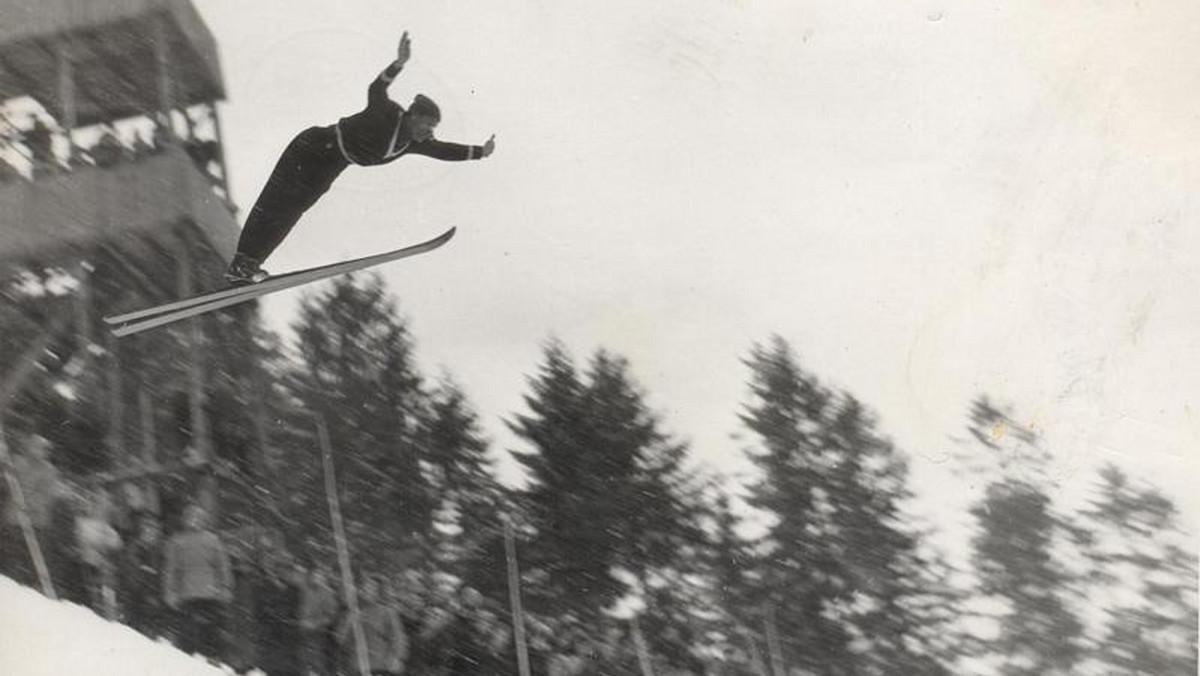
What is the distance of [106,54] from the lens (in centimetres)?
237

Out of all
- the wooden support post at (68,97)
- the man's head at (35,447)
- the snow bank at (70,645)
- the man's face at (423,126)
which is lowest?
the snow bank at (70,645)

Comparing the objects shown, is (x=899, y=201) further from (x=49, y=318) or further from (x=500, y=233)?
(x=49, y=318)

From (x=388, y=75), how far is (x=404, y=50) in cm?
4

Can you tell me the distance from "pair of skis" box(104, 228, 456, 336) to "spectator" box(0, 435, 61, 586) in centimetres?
19

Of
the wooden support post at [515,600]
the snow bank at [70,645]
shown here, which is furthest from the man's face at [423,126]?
the snow bank at [70,645]

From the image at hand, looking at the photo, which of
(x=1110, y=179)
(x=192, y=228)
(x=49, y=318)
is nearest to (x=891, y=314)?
(x=1110, y=179)

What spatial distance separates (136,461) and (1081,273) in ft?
4.10

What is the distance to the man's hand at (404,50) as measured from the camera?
7.75ft

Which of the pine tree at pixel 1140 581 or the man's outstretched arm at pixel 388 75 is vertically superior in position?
the man's outstretched arm at pixel 388 75

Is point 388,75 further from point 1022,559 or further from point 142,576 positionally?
point 1022,559

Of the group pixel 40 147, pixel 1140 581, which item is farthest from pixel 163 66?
pixel 1140 581

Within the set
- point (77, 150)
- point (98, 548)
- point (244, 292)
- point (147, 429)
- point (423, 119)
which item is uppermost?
point (423, 119)

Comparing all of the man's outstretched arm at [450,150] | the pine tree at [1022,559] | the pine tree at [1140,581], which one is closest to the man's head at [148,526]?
the man's outstretched arm at [450,150]

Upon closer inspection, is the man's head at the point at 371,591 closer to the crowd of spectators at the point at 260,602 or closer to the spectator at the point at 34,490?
the crowd of spectators at the point at 260,602
